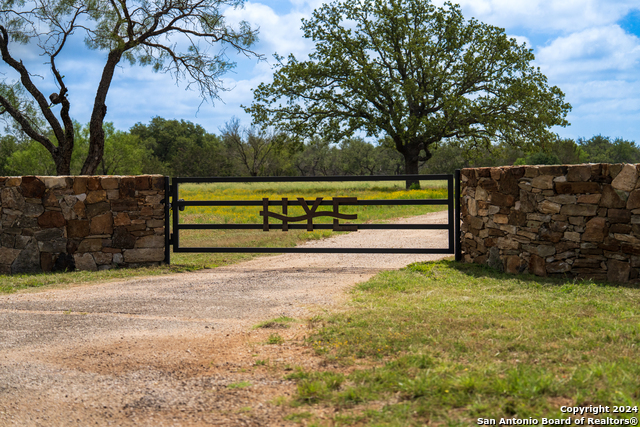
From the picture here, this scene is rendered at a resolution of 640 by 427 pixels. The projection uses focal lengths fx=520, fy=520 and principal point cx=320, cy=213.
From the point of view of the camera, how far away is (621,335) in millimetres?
4191

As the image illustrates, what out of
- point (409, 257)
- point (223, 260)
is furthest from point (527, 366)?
point (223, 260)

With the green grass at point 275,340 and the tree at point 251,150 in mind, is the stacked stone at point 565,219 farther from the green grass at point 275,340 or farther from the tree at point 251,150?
the tree at point 251,150

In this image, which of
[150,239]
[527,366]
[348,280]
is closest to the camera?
[527,366]

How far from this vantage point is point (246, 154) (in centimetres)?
5475

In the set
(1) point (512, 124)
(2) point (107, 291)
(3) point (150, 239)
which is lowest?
(2) point (107, 291)

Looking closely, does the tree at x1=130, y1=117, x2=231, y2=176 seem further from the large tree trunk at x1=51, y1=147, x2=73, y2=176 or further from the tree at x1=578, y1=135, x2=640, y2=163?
the tree at x1=578, y1=135, x2=640, y2=163

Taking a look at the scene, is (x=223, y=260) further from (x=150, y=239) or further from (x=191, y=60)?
(x=191, y=60)

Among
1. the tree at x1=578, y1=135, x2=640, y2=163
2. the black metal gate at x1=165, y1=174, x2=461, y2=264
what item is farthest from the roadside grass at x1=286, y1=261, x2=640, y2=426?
the tree at x1=578, y1=135, x2=640, y2=163

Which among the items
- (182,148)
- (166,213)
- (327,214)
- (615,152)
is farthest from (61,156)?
(615,152)

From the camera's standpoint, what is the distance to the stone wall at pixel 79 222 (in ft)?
28.6

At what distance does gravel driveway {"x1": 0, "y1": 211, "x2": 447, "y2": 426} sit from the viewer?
326 cm

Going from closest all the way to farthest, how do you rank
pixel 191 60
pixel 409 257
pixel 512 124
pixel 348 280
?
1. pixel 348 280
2. pixel 409 257
3. pixel 191 60
4. pixel 512 124

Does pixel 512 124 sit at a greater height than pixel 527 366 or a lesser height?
greater

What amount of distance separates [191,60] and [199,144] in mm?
47304
